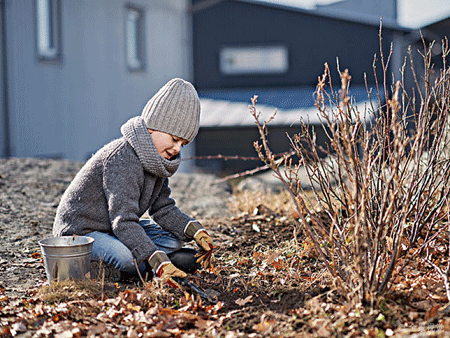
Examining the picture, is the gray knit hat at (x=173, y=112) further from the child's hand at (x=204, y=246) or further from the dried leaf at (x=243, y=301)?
the dried leaf at (x=243, y=301)

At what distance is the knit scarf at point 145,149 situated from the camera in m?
3.63

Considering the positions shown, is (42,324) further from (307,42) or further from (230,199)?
(307,42)

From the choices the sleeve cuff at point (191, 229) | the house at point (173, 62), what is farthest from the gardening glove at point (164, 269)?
the house at point (173, 62)

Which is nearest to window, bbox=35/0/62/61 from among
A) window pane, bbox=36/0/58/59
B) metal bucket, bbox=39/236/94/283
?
window pane, bbox=36/0/58/59

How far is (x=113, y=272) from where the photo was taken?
372 cm

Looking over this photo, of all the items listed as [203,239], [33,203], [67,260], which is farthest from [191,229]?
[33,203]

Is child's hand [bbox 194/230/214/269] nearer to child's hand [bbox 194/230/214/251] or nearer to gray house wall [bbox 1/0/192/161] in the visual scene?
child's hand [bbox 194/230/214/251]

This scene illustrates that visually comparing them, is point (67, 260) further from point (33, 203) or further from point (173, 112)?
point (33, 203)

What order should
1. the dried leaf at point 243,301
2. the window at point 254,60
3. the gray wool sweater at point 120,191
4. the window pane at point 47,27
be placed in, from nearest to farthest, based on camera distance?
1. the dried leaf at point 243,301
2. the gray wool sweater at point 120,191
3. the window pane at point 47,27
4. the window at point 254,60

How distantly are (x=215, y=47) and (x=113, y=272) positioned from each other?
12762 mm

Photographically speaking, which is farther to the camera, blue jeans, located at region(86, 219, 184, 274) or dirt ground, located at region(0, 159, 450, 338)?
blue jeans, located at region(86, 219, 184, 274)

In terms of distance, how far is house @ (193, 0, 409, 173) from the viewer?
14.3 m

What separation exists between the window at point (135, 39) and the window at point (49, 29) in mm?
2876

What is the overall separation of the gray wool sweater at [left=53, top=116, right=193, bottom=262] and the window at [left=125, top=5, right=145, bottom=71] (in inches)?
424
